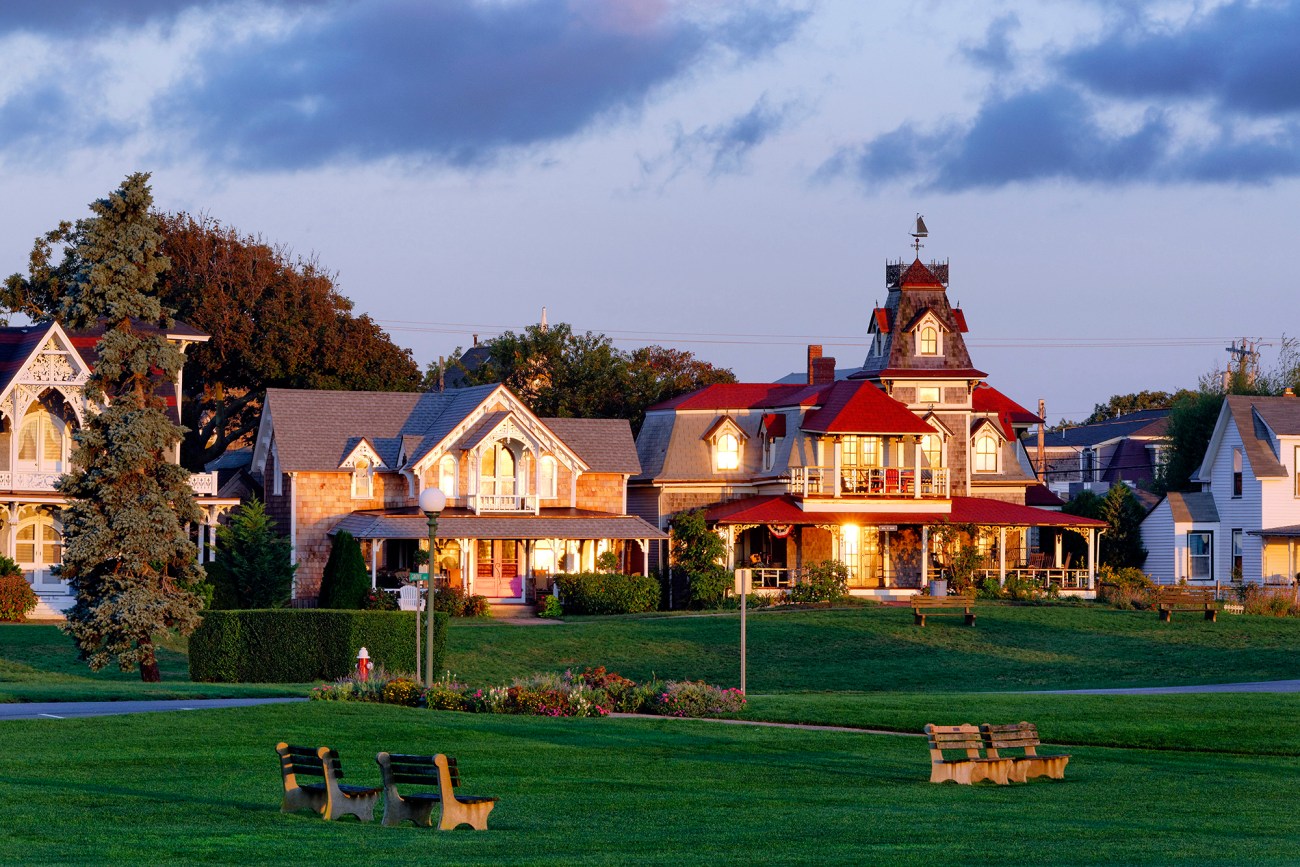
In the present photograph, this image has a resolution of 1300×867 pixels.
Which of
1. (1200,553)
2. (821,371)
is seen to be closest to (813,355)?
(821,371)

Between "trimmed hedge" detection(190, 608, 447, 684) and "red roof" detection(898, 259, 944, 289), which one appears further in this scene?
"red roof" detection(898, 259, 944, 289)

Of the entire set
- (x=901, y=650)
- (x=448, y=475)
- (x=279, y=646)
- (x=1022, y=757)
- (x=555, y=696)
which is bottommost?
(x=1022, y=757)

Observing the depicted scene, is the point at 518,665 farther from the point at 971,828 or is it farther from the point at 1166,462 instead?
the point at 1166,462

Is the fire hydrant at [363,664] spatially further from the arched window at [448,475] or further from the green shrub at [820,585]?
the green shrub at [820,585]

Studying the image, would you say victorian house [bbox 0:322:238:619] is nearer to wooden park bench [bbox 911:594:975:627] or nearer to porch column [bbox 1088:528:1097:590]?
wooden park bench [bbox 911:594:975:627]

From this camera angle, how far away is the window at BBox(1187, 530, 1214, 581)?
211 ft

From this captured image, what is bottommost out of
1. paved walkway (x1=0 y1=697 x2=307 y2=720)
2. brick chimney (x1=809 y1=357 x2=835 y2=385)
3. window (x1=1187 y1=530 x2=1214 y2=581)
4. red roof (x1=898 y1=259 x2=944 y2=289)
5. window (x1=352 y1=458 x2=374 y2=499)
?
paved walkway (x1=0 y1=697 x2=307 y2=720)

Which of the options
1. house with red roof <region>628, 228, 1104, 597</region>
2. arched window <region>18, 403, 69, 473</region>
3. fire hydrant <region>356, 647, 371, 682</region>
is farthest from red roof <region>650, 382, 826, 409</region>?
fire hydrant <region>356, 647, 371, 682</region>

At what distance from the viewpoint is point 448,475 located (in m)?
57.5

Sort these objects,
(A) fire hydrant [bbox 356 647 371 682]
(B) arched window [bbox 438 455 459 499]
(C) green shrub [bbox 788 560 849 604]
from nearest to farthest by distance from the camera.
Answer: (A) fire hydrant [bbox 356 647 371 682] → (C) green shrub [bbox 788 560 849 604] → (B) arched window [bbox 438 455 459 499]

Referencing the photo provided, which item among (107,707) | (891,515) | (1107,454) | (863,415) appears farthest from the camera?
(1107,454)

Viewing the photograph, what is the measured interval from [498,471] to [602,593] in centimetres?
578

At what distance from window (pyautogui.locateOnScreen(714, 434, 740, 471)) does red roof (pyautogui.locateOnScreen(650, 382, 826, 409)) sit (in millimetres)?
1165

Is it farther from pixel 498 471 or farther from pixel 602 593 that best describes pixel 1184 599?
pixel 498 471
